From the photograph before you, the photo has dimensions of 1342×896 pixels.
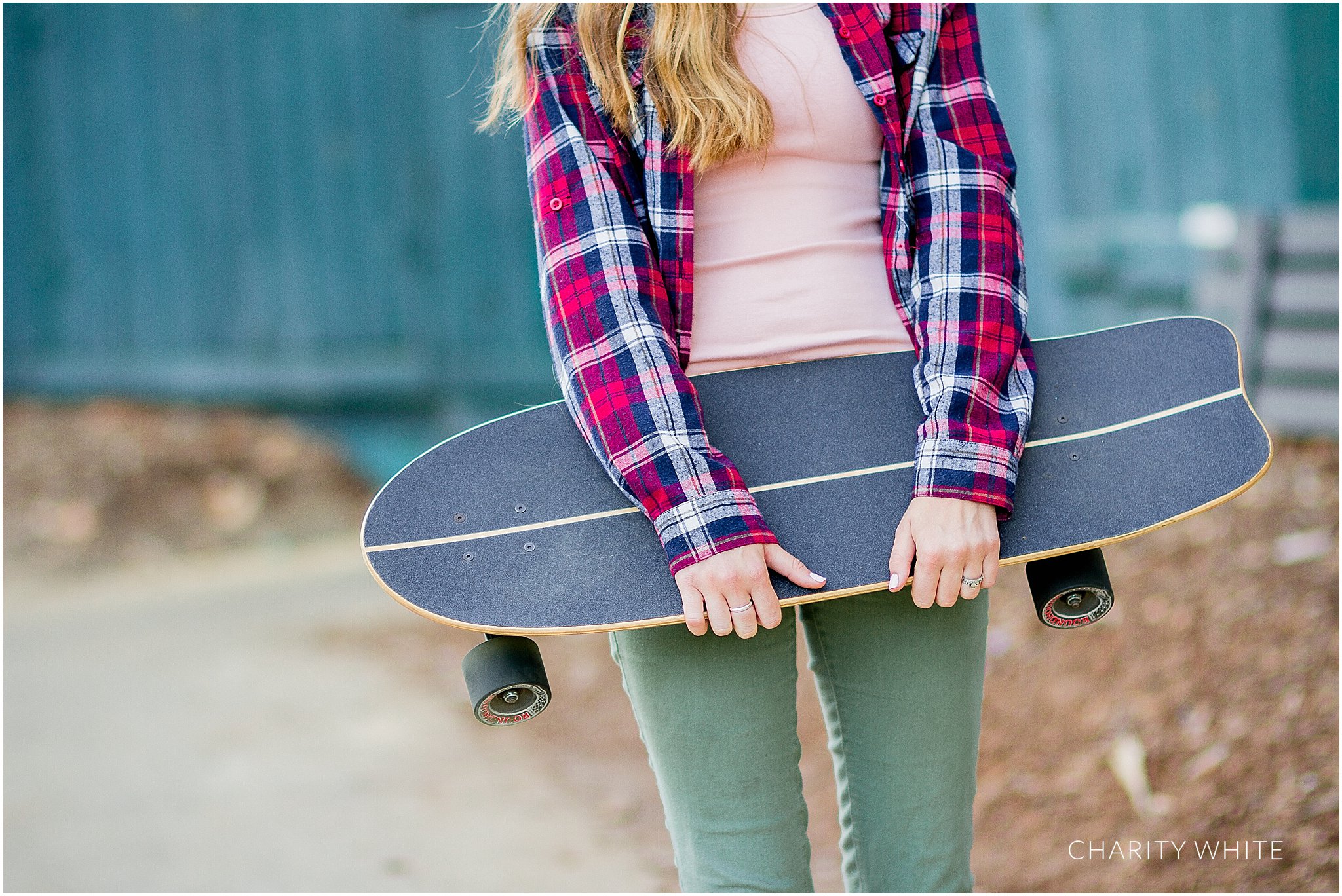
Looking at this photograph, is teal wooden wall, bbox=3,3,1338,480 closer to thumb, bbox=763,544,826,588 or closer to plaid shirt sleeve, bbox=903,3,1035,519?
plaid shirt sleeve, bbox=903,3,1035,519

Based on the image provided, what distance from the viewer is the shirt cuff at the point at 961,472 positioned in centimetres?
120

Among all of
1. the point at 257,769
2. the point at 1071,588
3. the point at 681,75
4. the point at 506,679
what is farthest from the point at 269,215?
the point at 1071,588

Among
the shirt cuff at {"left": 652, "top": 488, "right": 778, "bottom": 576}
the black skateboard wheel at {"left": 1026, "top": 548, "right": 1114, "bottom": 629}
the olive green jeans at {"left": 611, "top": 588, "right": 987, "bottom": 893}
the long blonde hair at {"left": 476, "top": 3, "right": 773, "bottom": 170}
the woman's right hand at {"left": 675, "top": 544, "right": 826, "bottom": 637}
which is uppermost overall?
the long blonde hair at {"left": 476, "top": 3, "right": 773, "bottom": 170}

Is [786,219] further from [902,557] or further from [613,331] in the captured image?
[902,557]

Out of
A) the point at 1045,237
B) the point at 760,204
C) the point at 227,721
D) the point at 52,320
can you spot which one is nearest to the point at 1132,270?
the point at 1045,237

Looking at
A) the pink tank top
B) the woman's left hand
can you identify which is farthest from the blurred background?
the pink tank top

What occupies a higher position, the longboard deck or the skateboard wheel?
the longboard deck

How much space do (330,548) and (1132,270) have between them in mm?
3477

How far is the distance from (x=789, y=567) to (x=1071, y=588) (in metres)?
0.37

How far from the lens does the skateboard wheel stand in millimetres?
1238

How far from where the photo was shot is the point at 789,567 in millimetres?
1198

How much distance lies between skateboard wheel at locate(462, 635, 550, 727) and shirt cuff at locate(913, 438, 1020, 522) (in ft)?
1.61

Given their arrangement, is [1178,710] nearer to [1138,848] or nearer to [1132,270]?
[1138,848]

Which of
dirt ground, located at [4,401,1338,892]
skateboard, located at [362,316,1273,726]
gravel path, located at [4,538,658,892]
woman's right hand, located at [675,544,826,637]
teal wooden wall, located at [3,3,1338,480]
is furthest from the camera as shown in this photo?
teal wooden wall, located at [3,3,1338,480]
